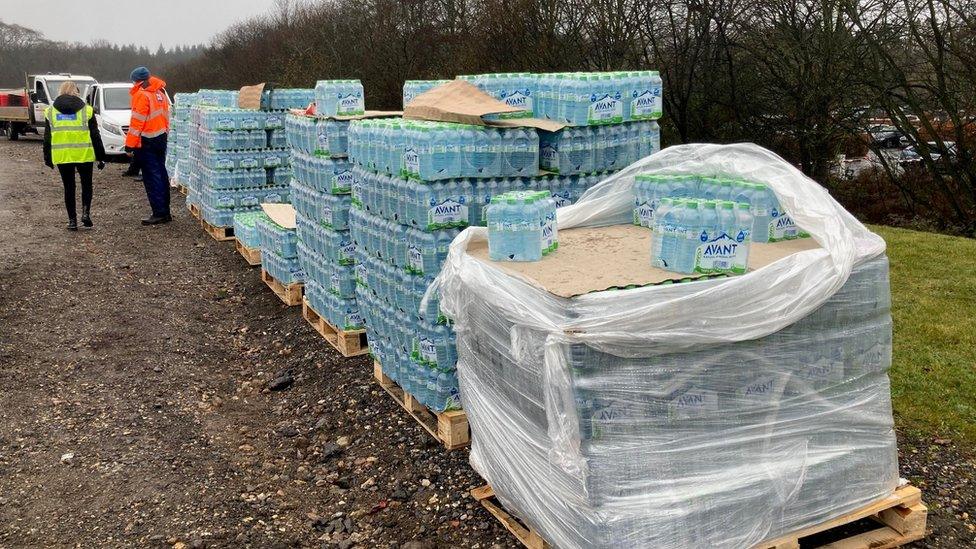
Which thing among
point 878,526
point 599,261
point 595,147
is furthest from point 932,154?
point 599,261

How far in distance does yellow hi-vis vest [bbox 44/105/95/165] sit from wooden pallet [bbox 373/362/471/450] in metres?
8.11

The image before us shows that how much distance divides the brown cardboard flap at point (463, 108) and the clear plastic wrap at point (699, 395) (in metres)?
1.46

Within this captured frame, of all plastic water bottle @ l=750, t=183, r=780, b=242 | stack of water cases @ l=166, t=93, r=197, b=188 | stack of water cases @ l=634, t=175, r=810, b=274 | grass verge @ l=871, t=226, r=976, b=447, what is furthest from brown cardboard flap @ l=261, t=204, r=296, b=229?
stack of water cases @ l=166, t=93, r=197, b=188

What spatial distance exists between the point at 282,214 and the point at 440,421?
15.8ft

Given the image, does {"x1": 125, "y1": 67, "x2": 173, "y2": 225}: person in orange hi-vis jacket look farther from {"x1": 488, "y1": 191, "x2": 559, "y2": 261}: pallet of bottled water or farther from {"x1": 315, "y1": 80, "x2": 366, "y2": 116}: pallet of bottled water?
{"x1": 488, "y1": 191, "x2": 559, "y2": 261}: pallet of bottled water

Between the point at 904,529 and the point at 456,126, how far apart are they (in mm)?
3377

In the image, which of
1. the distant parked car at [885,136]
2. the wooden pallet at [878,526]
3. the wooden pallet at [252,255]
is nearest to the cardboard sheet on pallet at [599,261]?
the wooden pallet at [878,526]

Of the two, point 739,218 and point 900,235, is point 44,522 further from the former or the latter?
point 900,235

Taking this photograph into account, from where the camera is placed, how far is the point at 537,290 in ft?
11.5

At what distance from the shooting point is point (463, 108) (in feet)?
17.6

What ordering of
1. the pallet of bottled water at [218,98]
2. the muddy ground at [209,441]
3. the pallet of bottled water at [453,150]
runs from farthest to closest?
1. the pallet of bottled water at [218,98]
2. the pallet of bottled water at [453,150]
3. the muddy ground at [209,441]

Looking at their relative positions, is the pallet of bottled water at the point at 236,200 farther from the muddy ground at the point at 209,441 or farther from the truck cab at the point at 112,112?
the truck cab at the point at 112,112

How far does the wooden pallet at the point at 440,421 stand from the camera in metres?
5.11

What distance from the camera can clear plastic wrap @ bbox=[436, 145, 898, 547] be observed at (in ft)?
10.9
